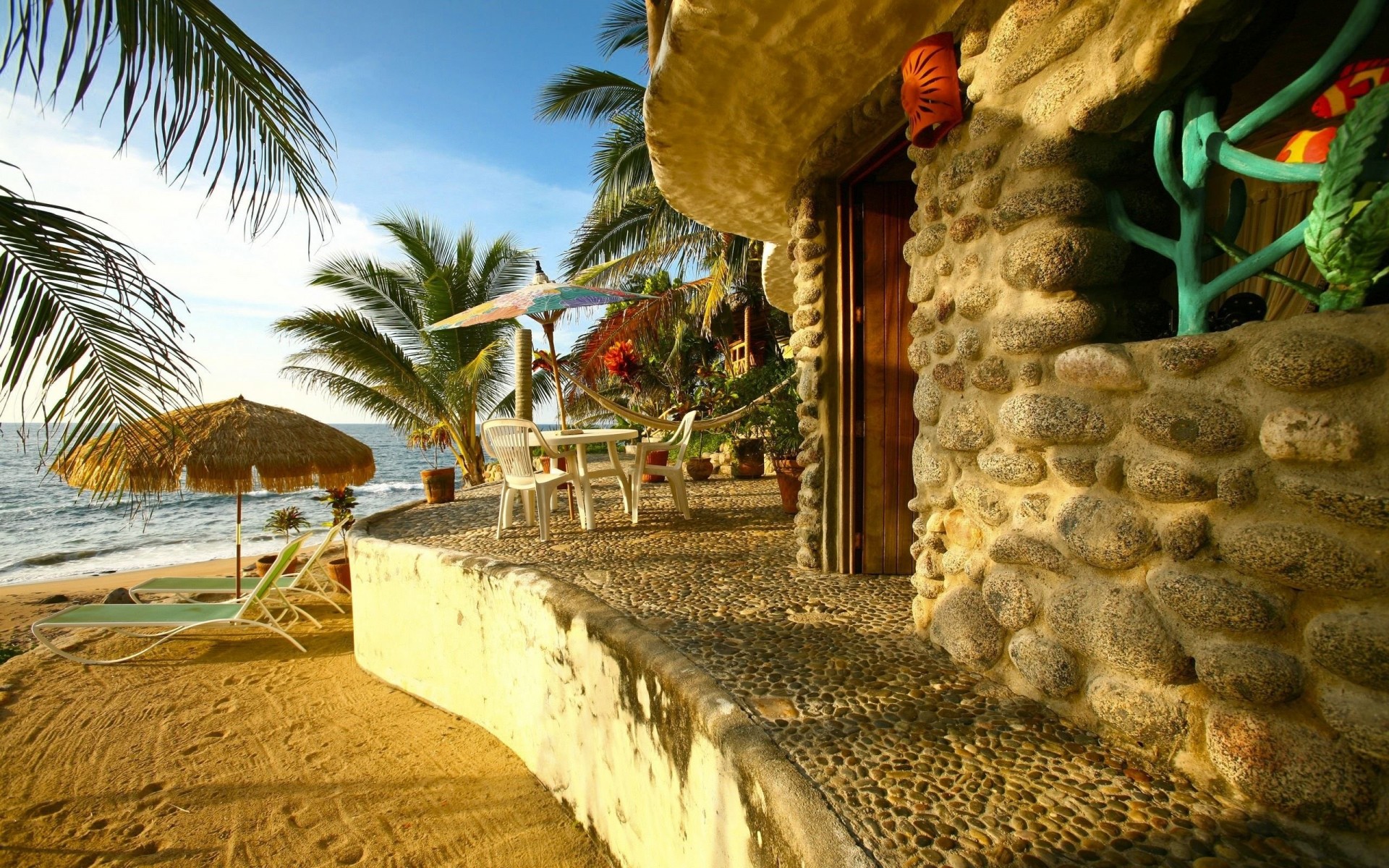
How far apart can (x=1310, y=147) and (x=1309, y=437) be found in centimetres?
78

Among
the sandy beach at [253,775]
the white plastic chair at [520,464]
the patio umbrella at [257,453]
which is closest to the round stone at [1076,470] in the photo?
the sandy beach at [253,775]

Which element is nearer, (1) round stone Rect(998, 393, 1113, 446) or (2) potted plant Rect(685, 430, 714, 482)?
(1) round stone Rect(998, 393, 1113, 446)

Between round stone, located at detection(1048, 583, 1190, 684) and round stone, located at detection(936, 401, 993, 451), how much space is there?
486mm

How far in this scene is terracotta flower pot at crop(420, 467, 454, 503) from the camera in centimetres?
695

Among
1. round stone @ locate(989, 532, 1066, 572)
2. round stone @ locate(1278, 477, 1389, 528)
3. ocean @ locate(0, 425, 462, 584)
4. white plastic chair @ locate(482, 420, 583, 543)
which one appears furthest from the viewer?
ocean @ locate(0, 425, 462, 584)

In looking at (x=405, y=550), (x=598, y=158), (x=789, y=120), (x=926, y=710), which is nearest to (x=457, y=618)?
(x=405, y=550)

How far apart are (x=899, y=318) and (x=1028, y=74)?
4.71 feet

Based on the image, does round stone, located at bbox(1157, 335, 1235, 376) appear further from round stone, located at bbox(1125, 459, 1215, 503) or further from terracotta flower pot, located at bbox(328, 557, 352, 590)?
terracotta flower pot, located at bbox(328, 557, 352, 590)

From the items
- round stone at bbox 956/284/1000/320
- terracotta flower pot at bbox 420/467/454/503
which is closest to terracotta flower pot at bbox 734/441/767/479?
terracotta flower pot at bbox 420/467/454/503

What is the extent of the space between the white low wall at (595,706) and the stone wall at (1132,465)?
0.79m

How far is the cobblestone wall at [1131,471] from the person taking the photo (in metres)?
1.15

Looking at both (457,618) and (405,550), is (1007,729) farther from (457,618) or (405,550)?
(405,550)

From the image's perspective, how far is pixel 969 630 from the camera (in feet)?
6.40

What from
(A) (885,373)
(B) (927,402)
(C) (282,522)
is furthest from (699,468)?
(B) (927,402)
